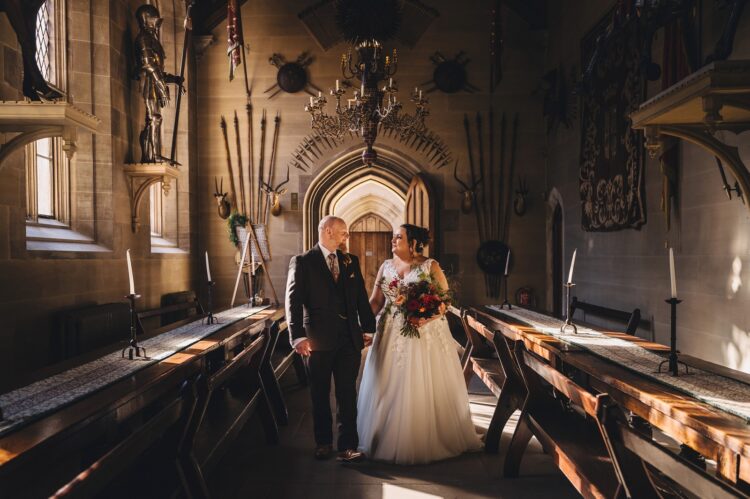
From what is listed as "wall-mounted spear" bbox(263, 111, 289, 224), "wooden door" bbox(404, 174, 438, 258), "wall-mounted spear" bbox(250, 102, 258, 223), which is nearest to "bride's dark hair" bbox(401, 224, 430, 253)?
"wooden door" bbox(404, 174, 438, 258)

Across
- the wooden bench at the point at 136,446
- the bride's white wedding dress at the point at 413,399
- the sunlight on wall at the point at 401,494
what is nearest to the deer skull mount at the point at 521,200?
the bride's white wedding dress at the point at 413,399

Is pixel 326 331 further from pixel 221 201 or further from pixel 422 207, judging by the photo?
pixel 221 201

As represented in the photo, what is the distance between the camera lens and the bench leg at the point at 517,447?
3.25 m

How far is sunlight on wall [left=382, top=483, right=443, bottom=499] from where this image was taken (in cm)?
314

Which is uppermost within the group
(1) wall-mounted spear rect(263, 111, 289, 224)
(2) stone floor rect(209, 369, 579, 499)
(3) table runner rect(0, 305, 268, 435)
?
(1) wall-mounted spear rect(263, 111, 289, 224)

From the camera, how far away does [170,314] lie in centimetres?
690

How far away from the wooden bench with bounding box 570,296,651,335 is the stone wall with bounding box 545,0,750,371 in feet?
0.38

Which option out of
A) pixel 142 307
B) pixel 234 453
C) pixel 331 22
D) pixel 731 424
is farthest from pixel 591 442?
pixel 331 22

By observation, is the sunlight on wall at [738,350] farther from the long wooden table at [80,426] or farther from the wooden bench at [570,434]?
the long wooden table at [80,426]

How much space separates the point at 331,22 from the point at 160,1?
226 cm

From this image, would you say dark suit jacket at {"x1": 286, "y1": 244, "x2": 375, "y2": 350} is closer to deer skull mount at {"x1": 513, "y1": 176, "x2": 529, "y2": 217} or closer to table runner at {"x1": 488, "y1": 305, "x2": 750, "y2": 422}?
table runner at {"x1": 488, "y1": 305, "x2": 750, "y2": 422}

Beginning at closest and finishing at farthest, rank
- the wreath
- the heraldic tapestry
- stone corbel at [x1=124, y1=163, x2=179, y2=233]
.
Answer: the heraldic tapestry
stone corbel at [x1=124, y1=163, x2=179, y2=233]
the wreath

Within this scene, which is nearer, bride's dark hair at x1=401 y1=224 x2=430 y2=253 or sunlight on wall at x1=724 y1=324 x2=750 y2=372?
sunlight on wall at x1=724 y1=324 x2=750 y2=372

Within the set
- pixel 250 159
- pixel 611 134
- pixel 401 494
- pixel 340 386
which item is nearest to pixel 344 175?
pixel 250 159
